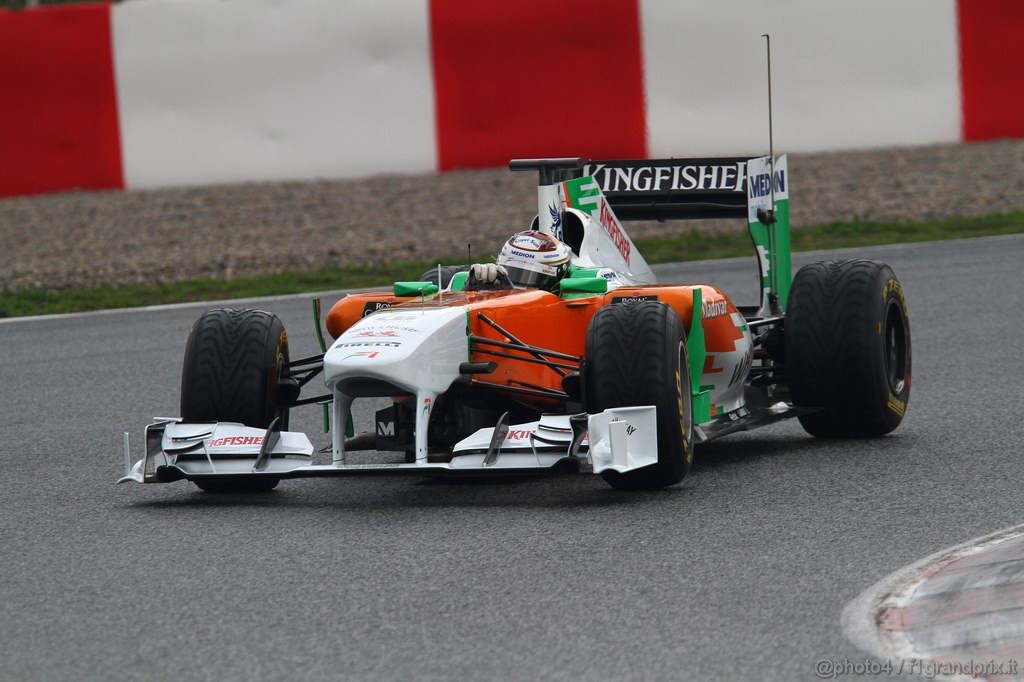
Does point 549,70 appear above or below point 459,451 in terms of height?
above

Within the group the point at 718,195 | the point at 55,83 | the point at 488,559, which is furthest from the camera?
the point at 55,83

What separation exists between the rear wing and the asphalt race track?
1020mm

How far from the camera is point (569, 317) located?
782 centimetres

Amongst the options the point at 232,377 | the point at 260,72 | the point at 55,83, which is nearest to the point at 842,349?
the point at 232,377

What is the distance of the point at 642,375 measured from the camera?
6.75 meters

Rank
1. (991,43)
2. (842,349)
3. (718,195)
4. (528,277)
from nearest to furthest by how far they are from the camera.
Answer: (528,277) < (842,349) < (718,195) < (991,43)

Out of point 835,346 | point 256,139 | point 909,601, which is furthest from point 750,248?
point 909,601

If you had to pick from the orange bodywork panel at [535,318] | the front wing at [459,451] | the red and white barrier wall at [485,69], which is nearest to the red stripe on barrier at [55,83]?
the red and white barrier wall at [485,69]

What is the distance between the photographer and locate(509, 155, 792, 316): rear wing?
9.27 metres

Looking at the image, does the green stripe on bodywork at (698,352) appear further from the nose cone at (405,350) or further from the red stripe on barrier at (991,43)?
the red stripe on barrier at (991,43)

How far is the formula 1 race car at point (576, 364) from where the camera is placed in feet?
22.2

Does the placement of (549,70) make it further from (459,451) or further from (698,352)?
(459,451)

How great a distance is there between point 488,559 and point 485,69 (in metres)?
13.0

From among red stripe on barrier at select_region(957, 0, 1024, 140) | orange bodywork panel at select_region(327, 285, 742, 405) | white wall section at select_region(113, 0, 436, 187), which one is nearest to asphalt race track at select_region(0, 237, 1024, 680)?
orange bodywork panel at select_region(327, 285, 742, 405)
